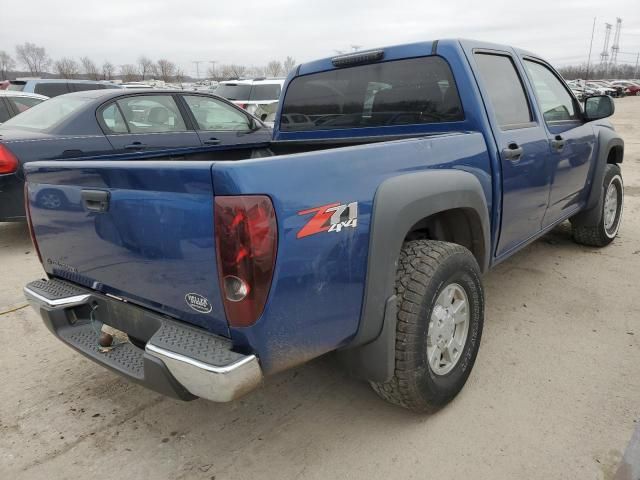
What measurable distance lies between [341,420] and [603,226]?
3.75 meters

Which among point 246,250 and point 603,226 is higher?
point 246,250

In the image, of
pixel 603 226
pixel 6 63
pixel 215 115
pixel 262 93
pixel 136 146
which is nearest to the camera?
pixel 603 226

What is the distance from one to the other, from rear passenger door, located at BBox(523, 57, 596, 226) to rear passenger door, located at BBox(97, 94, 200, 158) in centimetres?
326

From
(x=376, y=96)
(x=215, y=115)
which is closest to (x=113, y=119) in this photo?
(x=215, y=115)

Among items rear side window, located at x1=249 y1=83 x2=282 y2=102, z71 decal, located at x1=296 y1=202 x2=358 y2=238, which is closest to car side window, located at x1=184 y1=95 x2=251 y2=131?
z71 decal, located at x1=296 y1=202 x2=358 y2=238

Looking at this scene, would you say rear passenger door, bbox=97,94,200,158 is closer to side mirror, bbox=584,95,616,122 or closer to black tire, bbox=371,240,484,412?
black tire, bbox=371,240,484,412

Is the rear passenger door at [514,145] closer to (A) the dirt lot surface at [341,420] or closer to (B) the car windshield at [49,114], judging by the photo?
(A) the dirt lot surface at [341,420]

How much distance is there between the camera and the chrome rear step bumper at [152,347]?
1729 millimetres

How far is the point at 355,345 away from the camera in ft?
6.89

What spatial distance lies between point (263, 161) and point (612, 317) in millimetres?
3048

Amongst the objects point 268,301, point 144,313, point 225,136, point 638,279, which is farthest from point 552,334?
point 225,136

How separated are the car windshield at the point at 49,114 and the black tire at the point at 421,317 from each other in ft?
14.2

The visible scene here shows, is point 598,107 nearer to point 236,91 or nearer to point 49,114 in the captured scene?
point 49,114

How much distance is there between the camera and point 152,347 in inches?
72.6
